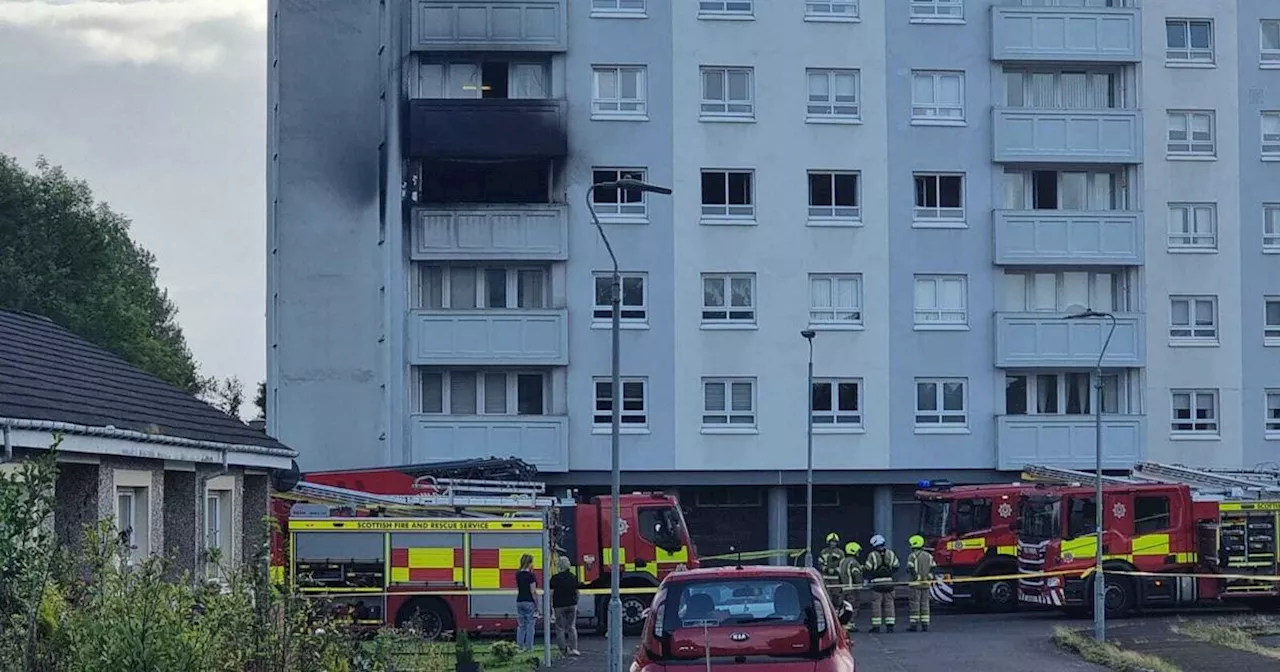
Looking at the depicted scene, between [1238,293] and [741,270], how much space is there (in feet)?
42.9

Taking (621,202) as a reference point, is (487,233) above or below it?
below

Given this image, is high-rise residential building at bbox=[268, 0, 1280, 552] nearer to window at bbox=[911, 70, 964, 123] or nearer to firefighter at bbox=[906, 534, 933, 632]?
window at bbox=[911, 70, 964, 123]

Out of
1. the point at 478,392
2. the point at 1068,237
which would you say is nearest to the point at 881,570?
the point at 478,392

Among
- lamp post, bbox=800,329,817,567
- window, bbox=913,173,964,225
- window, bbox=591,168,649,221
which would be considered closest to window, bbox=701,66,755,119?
window, bbox=591,168,649,221

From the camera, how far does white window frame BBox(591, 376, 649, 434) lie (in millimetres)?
45812

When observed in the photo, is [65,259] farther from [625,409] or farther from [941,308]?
[941,308]

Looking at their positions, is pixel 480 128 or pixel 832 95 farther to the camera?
pixel 832 95

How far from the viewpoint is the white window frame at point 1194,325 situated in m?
48.3

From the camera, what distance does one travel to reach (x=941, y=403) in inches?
1857

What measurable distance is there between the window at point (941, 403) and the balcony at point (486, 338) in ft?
30.0

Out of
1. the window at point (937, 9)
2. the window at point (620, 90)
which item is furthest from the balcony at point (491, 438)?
the window at point (937, 9)

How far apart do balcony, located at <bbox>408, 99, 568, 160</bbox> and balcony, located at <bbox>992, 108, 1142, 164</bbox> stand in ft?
37.4

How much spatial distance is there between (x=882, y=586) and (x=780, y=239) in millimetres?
14819

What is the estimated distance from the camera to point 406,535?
102 ft
